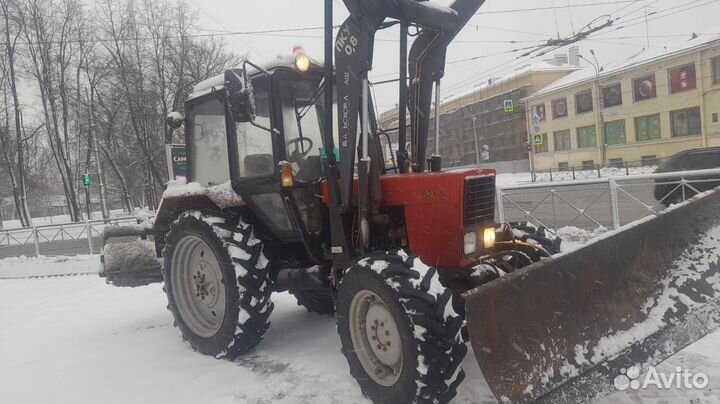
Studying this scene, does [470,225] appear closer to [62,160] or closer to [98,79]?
[98,79]

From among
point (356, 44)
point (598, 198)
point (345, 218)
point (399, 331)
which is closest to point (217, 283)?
point (345, 218)

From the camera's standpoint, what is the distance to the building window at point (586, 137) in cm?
3922

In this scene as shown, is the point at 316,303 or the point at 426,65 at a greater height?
the point at 426,65

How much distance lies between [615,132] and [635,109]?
3.06 meters

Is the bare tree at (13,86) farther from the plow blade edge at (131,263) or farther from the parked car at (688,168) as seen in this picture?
the parked car at (688,168)

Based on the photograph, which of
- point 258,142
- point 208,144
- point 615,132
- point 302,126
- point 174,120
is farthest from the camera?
point 615,132

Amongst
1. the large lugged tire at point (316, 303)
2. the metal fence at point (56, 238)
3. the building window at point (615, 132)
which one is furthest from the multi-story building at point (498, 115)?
the large lugged tire at point (316, 303)

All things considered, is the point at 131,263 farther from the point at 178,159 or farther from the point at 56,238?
the point at 56,238

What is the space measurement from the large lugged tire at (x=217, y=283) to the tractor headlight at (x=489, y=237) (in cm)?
188

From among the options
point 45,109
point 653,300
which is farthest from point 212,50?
point 653,300

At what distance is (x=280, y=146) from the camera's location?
4297mm

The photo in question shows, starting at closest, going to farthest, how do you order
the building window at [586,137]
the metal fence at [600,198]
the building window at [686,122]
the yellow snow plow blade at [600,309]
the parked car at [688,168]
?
1. the yellow snow plow blade at [600,309]
2. the parked car at [688,168]
3. the metal fence at [600,198]
4. the building window at [686,122]
5. the building window at [586,137]

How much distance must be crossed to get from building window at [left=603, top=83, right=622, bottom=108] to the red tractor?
121 ft

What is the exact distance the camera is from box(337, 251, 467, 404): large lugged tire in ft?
9.76
